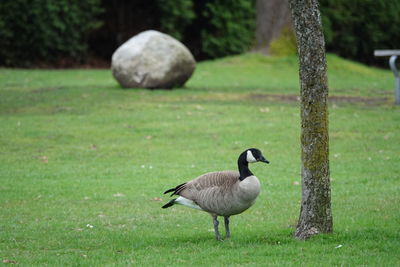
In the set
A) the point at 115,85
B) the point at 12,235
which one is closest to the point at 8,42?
the point at 115,85

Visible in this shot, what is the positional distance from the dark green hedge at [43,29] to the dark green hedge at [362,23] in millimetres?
13758

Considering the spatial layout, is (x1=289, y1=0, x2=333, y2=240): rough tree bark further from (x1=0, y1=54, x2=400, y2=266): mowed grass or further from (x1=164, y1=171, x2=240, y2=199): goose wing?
(x1=164, y1=171, x2=240, y2=199): goose wing

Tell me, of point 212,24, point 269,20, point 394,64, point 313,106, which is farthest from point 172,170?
point 212,24

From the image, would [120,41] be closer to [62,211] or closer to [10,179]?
[10,179]

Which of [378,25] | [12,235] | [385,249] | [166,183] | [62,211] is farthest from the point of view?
[378,25]

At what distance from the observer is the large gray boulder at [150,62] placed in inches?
891

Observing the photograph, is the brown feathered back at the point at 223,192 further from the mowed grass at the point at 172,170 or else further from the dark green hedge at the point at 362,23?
the dark green hedge at the point at 362,23

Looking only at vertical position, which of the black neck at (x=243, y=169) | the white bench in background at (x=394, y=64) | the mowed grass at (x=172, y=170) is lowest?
the mowed grass at (x=172, y=170)

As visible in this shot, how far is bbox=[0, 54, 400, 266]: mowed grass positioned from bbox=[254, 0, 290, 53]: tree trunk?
626cm

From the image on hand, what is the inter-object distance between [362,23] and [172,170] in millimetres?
29186

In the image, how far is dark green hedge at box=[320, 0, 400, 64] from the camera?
38719mm

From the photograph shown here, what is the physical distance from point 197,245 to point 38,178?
5.64 meters

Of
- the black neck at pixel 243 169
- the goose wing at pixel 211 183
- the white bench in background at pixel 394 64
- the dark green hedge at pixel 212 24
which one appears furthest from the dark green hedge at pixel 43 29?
the black neck at pixel 243 169

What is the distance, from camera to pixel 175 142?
16.2 metres
